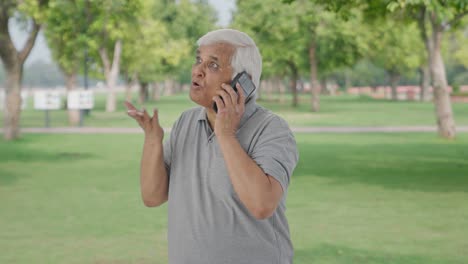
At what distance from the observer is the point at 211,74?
3.00 m

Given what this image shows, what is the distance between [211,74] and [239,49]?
0.45 feet

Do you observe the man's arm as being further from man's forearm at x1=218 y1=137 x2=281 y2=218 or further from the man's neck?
man's forearm at x1=218 y1=137 x2=281 y2=218

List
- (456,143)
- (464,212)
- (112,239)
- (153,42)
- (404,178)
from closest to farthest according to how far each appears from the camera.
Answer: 1. (112,239)
2. (464,212)
3. (404,178)
4. (456,143)
5. (153,42)

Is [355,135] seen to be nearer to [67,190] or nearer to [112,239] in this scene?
[67,190]

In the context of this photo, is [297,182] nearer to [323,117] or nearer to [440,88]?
[440,88]

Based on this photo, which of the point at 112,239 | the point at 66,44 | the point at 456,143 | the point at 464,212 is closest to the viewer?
the point at 112,239

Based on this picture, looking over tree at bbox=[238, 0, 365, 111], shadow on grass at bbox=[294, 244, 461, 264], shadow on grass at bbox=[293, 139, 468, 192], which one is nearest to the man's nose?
shadow on grass at bbox=[294, 244, 461, 264]

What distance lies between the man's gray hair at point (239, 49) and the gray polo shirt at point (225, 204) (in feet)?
0.46

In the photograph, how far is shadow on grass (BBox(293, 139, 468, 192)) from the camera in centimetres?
1411

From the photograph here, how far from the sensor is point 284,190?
9.61ft

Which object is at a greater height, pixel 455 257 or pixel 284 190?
pixel 284 190

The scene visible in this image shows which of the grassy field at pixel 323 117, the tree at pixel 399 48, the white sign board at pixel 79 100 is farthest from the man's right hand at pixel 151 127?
the tree at pixel 399 48

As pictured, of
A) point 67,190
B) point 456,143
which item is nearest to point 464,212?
point 67,190

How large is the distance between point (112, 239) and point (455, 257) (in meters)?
3.58
